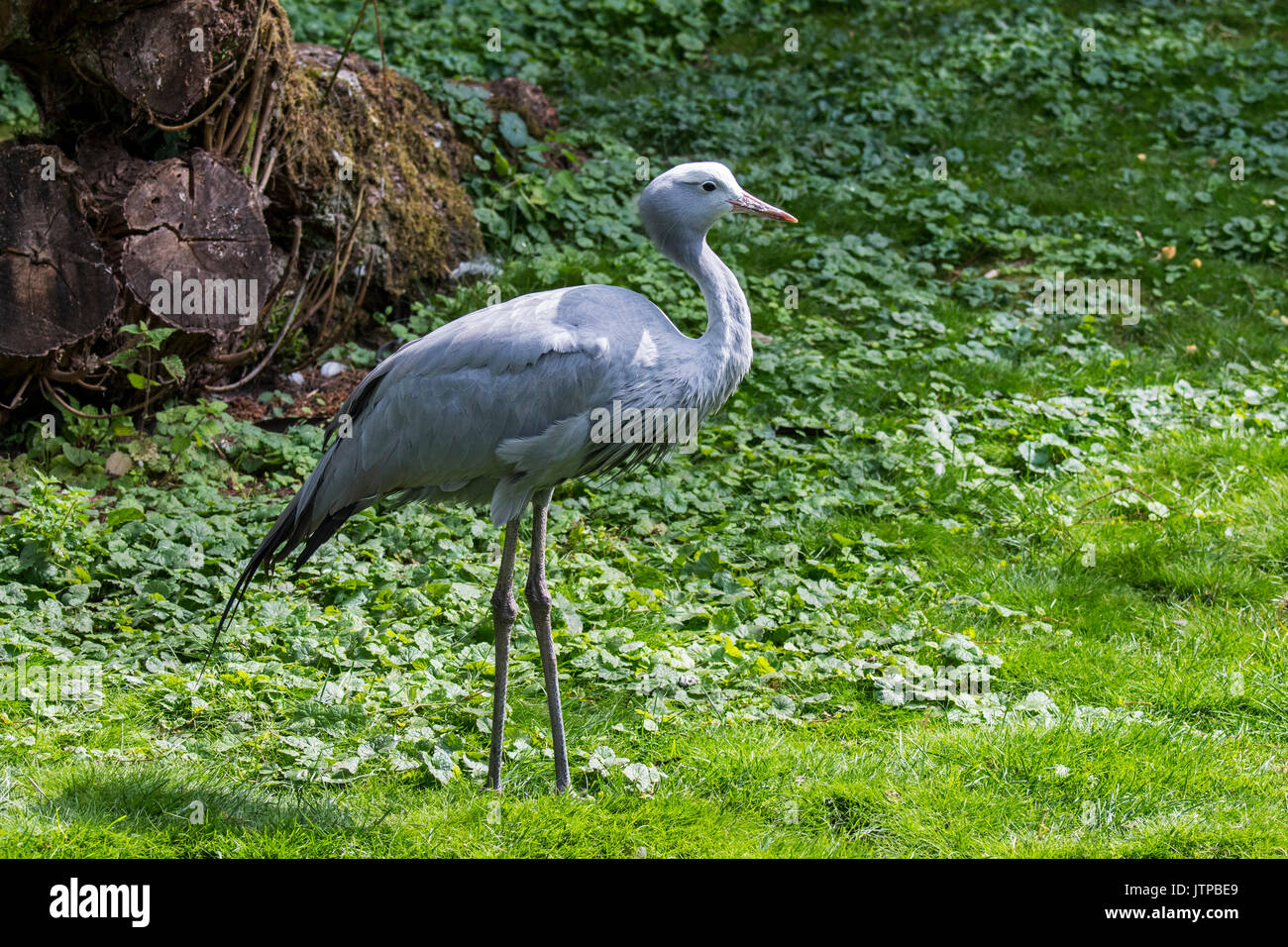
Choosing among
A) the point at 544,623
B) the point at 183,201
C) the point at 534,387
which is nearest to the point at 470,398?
the point at 534,387

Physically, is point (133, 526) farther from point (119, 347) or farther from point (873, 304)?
point (873, 304)

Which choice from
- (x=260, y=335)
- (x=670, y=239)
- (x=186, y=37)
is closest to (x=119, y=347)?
(x=260, y=335)

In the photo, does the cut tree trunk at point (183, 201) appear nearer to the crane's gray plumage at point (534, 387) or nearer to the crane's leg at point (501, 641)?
the crane's gray plumage at point (534, 387)

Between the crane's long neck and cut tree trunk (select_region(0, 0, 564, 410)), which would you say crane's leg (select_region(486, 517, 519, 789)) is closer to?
the crane's long neck

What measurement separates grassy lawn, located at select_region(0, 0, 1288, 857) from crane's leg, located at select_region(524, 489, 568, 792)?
12 cm

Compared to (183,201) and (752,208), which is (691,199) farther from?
(183,201)

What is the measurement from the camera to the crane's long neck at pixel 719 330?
167 inches

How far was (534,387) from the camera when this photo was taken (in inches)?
164

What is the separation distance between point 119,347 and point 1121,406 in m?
5.23

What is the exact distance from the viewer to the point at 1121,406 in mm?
6734

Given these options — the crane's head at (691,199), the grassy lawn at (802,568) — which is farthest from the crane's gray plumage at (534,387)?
the grassy lawn at (802,568)

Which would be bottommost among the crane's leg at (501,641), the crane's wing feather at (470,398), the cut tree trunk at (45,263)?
the crane's leg at (501,641)

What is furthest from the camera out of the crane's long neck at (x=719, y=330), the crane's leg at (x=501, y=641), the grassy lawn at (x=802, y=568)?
the crane's long neck at (x=719, y=330)

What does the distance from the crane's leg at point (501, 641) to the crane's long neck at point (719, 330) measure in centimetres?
81
